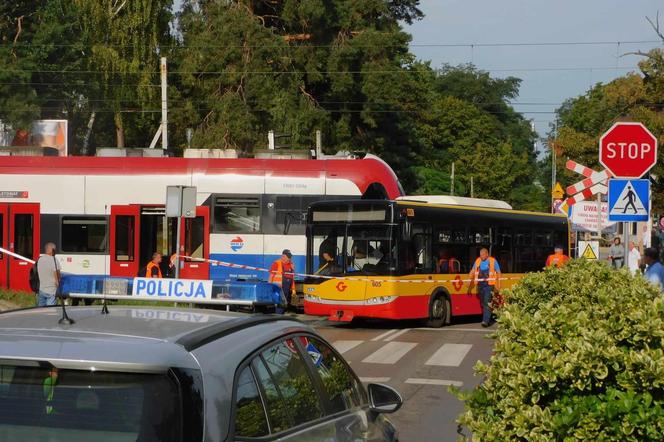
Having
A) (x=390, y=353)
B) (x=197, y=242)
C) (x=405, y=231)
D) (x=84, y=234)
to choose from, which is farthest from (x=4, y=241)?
(x=390, y=353)

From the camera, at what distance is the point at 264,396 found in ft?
14.1

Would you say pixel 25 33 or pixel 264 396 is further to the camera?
pixel 25 33

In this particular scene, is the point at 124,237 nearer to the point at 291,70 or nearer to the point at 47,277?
the point at 47,277

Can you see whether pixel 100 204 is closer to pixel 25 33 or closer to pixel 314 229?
pixel 314 229

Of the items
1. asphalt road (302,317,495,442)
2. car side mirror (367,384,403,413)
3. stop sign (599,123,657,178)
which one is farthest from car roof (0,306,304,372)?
stop sign (599,123,657,178)

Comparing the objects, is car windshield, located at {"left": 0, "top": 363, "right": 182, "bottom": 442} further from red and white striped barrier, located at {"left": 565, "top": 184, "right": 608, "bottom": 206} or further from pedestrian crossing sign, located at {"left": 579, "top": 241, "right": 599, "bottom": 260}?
pedestrian crossing sign, located at {"left": 579, "top": 241, "right": 599, "bottom": 260}

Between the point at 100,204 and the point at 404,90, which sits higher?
the point at 404,90

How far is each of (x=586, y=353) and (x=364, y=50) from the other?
42.9 m

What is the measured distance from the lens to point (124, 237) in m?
27.2

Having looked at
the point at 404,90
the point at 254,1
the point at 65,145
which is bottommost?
the point at 65,145

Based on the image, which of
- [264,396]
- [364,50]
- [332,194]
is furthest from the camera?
[364,50]

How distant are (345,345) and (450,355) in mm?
2123

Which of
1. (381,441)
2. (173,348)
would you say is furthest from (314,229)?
(173,348)

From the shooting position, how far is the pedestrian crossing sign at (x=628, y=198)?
14633 millimetres
